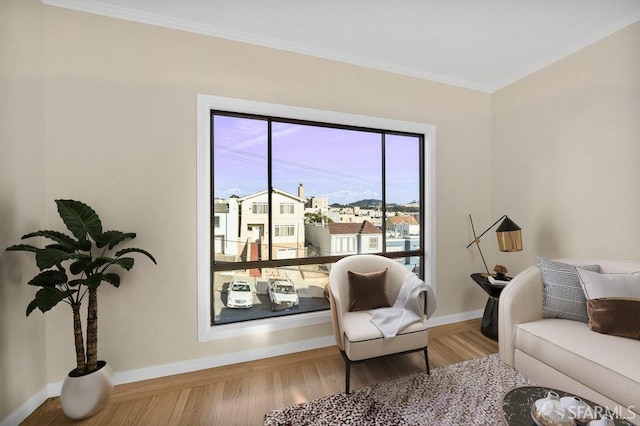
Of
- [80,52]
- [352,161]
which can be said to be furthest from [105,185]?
[352,161]

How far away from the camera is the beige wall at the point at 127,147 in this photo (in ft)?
5.70

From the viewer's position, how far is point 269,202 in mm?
2471

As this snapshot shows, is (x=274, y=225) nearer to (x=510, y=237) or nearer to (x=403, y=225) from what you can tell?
(x=403, y=225)

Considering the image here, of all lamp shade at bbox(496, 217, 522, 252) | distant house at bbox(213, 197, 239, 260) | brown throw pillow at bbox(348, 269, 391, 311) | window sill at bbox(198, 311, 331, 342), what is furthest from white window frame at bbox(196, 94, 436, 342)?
lamp shade at bbox(496, 217, 522, 252)

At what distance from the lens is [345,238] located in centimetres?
279

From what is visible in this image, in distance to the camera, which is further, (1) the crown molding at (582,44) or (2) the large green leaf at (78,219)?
(1) the crown molding at (582,44)

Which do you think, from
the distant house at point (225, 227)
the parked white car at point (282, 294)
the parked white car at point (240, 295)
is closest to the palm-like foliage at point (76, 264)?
the distant house at point (225, 227)

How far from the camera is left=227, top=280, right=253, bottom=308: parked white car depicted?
2.40 m

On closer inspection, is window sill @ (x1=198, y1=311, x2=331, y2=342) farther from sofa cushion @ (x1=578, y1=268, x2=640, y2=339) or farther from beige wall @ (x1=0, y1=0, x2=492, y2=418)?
sofa cushion @ (x1=578, y1=268, x2=640, y2=339)

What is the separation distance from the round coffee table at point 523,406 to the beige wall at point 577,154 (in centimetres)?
179

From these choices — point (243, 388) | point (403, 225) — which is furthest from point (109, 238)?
point (403, 225)

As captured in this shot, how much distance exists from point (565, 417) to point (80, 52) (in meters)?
3.64

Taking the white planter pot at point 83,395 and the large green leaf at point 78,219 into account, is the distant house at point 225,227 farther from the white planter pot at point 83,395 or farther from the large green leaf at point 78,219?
the white planter pot at point 83,395

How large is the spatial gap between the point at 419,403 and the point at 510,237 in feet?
6.06
